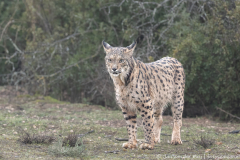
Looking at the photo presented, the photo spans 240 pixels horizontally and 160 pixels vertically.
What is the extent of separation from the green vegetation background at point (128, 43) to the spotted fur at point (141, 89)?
2.98 metres

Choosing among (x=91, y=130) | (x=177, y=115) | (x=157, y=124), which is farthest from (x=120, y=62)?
(x=91, y=130)

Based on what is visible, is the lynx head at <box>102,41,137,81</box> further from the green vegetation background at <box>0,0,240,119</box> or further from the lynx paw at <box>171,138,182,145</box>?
the green vegetation background at <box>0,0,240,119</box>

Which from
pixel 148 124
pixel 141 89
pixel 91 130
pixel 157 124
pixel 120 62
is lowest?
pixel 91 130

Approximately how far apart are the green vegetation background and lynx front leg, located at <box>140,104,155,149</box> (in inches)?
164

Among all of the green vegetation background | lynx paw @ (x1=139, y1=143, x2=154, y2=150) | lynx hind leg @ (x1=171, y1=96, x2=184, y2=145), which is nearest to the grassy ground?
lynx paw @ (x1=139, y1=143, x2=154, y2=150)

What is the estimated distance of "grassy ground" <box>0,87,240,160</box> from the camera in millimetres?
6246

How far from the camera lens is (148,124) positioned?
269 inches

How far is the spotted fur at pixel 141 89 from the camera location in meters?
6.58

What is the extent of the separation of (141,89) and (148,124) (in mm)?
743

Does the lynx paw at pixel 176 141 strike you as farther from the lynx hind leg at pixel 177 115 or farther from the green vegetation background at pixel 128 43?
the green vegetation background at pixel 128 43

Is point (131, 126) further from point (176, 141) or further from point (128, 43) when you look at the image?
point (128, 43)

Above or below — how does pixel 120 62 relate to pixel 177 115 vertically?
above

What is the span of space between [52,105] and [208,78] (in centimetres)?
583

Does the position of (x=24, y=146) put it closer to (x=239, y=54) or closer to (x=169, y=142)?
(x=169, y=142)
